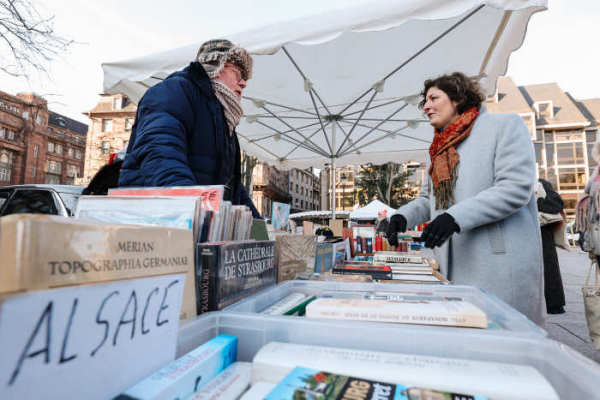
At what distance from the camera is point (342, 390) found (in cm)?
38

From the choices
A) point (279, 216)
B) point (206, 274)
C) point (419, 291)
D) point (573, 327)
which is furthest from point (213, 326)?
point (573, 327)

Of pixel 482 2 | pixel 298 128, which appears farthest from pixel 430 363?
pixel 298 128

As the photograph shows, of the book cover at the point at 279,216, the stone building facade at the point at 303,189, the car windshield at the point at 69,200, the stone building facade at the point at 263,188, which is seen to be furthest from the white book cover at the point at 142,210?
the stone building facade at the point at 303,189

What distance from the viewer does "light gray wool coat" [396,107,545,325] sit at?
1.35 metres

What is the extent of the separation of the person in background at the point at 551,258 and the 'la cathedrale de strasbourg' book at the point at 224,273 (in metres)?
4.15

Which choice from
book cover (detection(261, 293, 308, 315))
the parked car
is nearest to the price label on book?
book cover (detection(261, 293, 308, 315))

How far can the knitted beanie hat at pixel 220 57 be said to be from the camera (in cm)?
145

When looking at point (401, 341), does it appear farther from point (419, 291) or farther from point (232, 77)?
point (232, 77)

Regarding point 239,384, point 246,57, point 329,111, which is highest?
point 329,111

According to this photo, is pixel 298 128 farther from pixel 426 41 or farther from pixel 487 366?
pixel 487 366

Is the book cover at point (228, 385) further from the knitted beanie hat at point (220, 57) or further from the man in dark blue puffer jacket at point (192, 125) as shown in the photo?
the knitted beanie hat at point (220, 57)

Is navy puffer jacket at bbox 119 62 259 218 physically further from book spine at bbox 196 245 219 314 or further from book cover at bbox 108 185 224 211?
book spine at bbox 196 245 219 314

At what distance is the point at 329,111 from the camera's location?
14.0 feet

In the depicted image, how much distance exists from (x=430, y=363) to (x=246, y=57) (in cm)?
150
